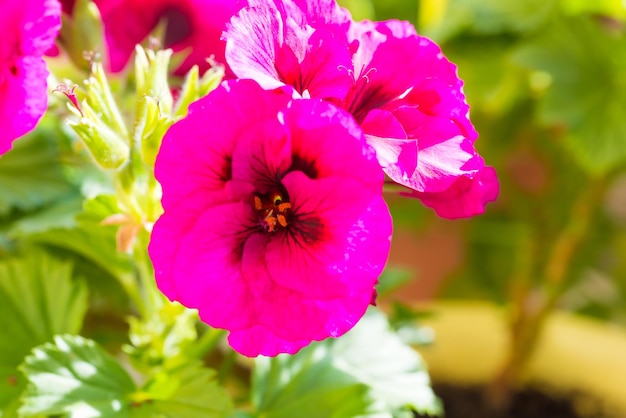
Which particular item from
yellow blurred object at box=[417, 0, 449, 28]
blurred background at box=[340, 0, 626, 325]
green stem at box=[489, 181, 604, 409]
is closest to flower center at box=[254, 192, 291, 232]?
blurred background at box=[340, 0, 626, 325]

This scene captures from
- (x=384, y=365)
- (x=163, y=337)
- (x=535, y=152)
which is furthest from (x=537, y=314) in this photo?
(x=163, y=337)

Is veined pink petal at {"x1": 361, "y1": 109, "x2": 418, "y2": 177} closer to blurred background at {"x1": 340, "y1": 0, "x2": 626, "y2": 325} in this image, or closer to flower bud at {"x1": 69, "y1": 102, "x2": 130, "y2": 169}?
flower bud at {"x1": 69, "y1": 102, "x2": 130, "y2": 169}

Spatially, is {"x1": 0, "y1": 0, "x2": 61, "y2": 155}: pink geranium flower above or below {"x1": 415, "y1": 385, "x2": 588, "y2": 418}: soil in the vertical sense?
above

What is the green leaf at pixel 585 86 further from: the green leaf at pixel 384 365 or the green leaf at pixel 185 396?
the green leaf at pixel 185 396

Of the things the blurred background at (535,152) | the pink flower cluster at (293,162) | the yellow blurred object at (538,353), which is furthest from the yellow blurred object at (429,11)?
the pink flower cluster at (293,162)

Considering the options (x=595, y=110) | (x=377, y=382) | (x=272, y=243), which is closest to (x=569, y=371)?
(x=595, y=110)

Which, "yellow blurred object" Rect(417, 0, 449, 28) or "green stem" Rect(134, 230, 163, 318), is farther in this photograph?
"yellow blurred object" Rect(417, 0, 449, 28)

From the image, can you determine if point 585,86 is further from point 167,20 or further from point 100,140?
point 100,140
